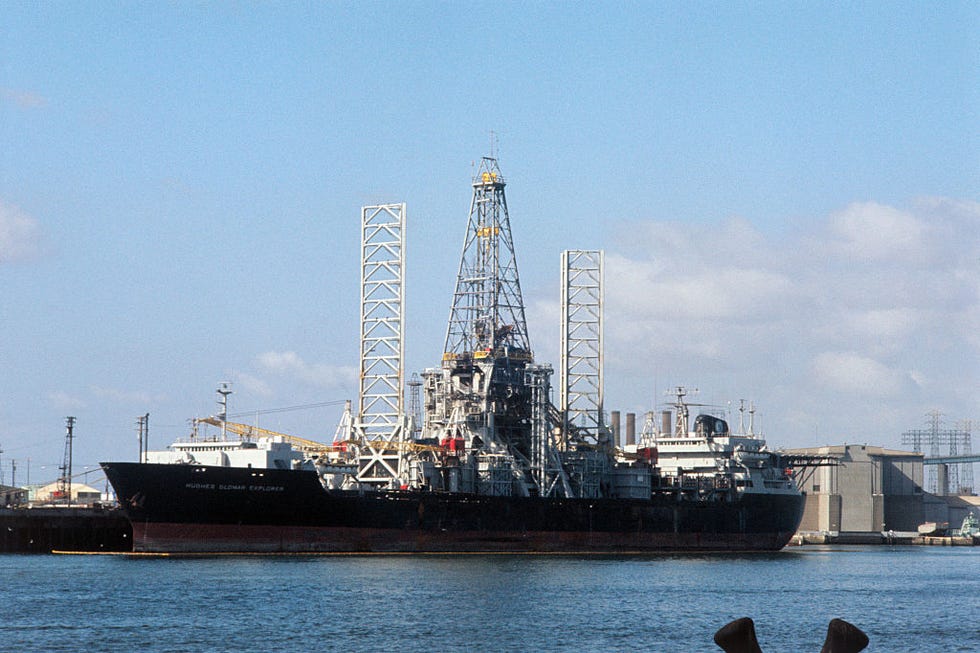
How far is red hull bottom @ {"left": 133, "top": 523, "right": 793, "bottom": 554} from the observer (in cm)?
6544

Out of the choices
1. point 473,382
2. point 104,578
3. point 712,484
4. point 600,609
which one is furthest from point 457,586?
point 712,484

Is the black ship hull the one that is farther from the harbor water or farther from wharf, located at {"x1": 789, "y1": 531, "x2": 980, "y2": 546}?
wharf, located at {"x1": 789, "y1": 531, "x2": 980, "y2": 546}

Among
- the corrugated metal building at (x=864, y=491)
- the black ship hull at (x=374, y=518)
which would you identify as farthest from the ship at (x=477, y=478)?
the corrugated metal building at (x=864, y=491)

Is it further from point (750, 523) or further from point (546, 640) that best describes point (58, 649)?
point (750, 523)

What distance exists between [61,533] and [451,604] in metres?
37.8

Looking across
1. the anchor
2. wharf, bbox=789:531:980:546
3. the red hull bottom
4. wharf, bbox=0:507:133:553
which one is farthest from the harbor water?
wharf, bbox=789:531:980:546

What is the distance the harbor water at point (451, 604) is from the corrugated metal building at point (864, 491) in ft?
209

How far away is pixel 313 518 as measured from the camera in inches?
2694

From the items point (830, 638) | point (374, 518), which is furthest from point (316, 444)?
point (830, 638)

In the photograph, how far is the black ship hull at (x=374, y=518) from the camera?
65250 mm

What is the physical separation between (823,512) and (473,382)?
216 ft

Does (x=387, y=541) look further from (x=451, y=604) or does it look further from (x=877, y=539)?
(x=877, y=539)

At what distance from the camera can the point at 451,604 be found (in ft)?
151

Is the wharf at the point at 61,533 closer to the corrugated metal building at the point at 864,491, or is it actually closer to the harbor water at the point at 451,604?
the harbor water at the point at 451,604
